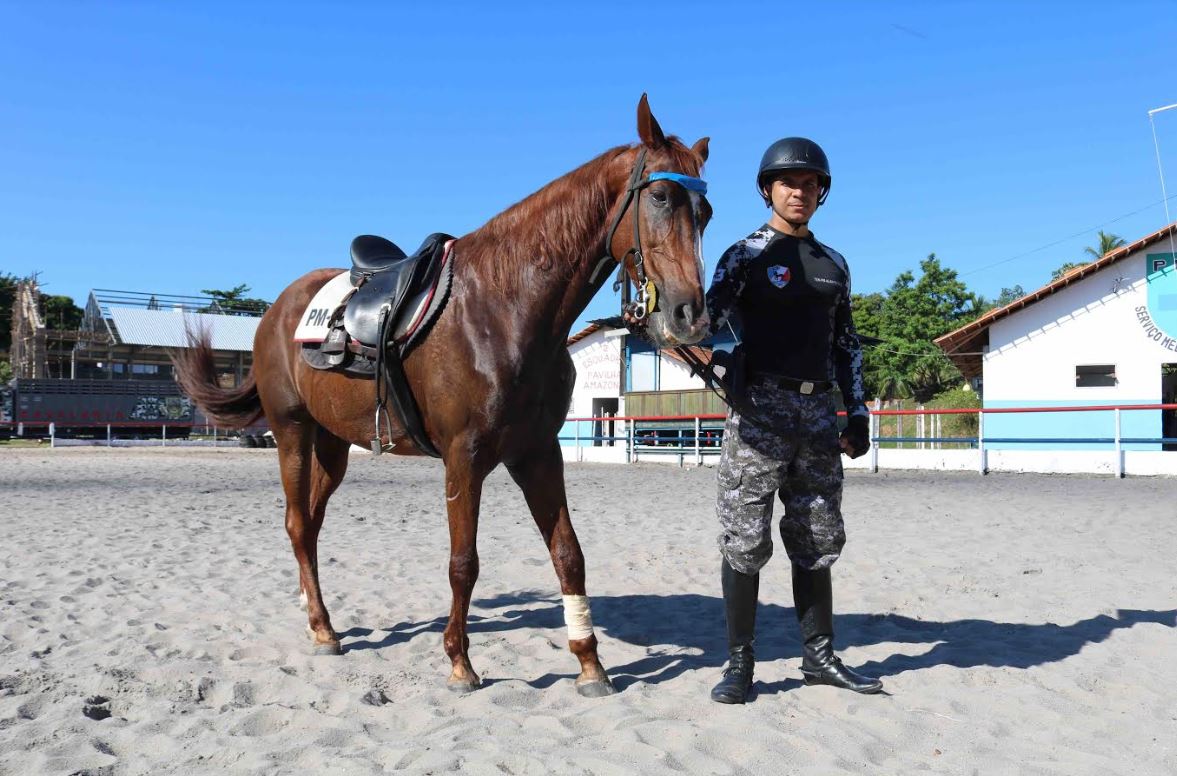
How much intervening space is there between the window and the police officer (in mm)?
20143

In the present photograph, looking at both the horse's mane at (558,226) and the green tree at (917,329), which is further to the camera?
the green tree at (917,329)

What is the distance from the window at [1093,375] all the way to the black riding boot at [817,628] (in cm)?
2004

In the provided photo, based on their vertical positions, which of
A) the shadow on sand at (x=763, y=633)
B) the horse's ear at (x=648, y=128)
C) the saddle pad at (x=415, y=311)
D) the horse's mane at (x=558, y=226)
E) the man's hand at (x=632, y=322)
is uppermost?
the horse's ear at (x=648, y=128)

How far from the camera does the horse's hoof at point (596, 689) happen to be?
11.1 ft

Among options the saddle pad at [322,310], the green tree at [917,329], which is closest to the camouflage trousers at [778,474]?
the saddle pad at [322,310]

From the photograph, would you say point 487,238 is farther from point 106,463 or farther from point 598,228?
point 106,463

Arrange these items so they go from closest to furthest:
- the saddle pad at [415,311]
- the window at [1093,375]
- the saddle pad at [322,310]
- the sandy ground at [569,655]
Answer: the sandy ground at [569,655], the saddle pad at [415,311], the saddle pad at [322,310], the window at [1093,375]

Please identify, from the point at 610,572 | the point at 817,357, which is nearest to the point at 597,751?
the point at 817,357

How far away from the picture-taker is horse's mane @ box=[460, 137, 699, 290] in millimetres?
3316

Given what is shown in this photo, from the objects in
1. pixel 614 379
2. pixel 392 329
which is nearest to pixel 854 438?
pixel 392 329

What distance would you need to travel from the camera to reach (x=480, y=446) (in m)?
3.41

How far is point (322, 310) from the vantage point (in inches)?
169

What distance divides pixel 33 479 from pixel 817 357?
1390cm

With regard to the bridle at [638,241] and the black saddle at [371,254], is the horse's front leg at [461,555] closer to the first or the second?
the bridle at [638,241]
